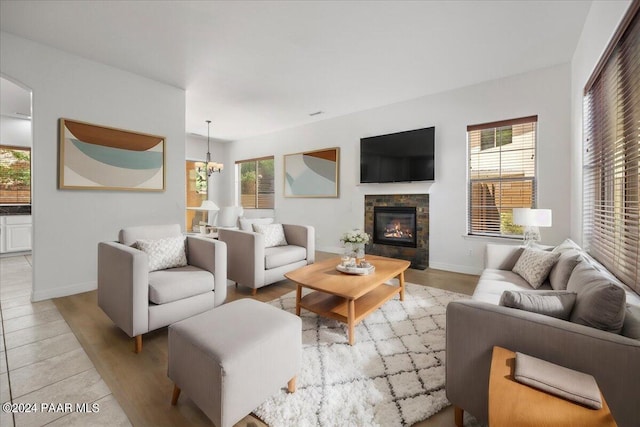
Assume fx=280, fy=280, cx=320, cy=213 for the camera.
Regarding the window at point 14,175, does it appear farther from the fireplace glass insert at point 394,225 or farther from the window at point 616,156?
the window at point 616,156

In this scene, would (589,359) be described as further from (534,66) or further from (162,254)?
(534,66)

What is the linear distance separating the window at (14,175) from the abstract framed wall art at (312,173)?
17.0ft

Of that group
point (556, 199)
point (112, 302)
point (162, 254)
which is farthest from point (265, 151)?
point (556, 199)

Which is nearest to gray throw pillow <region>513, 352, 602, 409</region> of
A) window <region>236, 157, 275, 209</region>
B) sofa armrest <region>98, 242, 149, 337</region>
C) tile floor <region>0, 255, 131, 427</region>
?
tile floor <region>0, 255, 131, 427</region>

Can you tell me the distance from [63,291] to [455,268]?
498 cm

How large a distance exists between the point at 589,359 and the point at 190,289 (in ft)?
7.95

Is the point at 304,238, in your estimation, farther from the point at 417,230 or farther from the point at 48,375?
the point at 48,375

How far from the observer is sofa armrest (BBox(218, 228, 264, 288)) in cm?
312

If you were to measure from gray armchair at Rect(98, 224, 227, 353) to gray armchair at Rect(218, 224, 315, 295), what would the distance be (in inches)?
22.2

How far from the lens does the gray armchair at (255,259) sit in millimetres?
3137

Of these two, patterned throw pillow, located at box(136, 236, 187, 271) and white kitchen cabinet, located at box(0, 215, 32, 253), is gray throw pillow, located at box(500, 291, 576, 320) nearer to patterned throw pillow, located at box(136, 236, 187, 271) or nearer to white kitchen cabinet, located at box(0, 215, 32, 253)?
patterned throw pillow, located at box(136, 236, 187, 271)

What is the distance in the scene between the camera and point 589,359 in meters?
1.04

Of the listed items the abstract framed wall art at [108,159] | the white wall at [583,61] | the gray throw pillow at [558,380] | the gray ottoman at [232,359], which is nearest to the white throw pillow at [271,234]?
the abstract framed wall art at [108,159]

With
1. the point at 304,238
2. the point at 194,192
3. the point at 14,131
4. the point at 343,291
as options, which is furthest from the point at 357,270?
the point at 14,131
